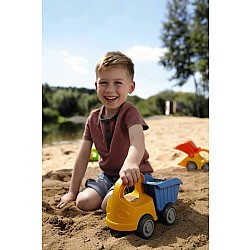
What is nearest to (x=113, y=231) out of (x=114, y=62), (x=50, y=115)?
(x=114, y=62)

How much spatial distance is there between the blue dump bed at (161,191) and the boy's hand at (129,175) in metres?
0.08

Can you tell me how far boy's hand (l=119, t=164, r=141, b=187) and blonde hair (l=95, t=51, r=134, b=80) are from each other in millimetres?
398

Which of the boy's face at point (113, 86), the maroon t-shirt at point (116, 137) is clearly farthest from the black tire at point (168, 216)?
the boy's face at point (113, 86)

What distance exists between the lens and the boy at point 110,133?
123 cm

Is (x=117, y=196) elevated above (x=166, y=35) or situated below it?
below

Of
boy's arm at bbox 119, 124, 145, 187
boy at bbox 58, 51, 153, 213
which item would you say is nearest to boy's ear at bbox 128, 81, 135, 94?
boy at bbox 58, 51, 153, 213

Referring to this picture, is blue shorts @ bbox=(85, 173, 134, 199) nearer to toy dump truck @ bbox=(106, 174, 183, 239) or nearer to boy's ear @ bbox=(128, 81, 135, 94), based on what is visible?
toy dump truck @ bbox=(106, 174, 183, 239)

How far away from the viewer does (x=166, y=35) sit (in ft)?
27.2

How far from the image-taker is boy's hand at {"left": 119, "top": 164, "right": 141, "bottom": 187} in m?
1.01

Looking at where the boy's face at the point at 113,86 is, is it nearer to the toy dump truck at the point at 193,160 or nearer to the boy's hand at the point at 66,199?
the boy's hand at the point at 66,199

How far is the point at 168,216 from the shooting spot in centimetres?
108
